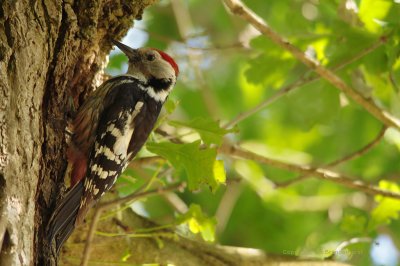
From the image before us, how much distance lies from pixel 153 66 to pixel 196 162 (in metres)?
1.27

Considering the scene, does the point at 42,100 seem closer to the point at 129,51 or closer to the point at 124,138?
the point at 124,138

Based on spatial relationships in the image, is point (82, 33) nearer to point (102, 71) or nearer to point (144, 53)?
point (102, 71)

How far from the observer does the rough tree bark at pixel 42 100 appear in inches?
119

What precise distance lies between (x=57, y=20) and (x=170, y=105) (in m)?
0.73

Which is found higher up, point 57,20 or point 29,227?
point 57,20

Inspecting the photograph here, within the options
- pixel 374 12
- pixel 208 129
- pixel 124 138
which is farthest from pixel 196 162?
pixel 374 12

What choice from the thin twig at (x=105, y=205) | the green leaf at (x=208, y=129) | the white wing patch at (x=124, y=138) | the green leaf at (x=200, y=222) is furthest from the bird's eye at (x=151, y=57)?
the green leaf at (x=200, y=222)

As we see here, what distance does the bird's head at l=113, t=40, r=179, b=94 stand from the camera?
4824mm

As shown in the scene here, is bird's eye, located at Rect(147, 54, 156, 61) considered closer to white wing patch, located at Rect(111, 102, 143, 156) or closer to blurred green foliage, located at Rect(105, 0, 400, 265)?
blurred green foliage, located at Rect(105, 0, 400, 265)

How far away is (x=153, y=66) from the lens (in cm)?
486

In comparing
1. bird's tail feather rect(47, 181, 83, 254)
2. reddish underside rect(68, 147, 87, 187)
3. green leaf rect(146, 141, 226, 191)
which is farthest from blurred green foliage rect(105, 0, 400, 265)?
bird's tail feather rect(47, 181, 83, 254)

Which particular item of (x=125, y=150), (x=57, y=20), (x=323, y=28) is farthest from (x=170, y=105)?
(x=323, y=28)

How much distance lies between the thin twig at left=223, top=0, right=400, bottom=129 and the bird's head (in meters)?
0.78

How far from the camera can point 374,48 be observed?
4.36 meters
